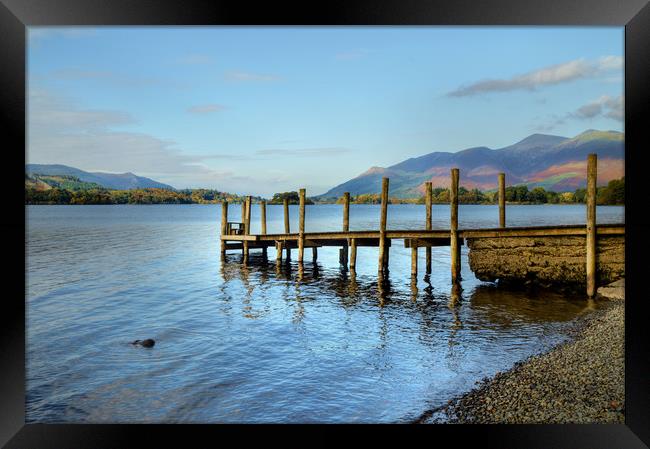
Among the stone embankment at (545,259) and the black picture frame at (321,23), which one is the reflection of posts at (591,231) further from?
the black picture frame at (321,23)

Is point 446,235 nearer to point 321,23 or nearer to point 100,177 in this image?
point 321,23

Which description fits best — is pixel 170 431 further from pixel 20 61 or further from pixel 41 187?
pixel 41 187

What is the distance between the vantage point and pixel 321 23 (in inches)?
188

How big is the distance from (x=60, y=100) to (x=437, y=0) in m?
77.5

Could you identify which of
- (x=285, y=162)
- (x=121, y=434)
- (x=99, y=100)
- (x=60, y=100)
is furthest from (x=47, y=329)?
(x=285, y=162)

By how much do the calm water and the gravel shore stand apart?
0.50 meters

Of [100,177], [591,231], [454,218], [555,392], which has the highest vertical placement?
[100,177]

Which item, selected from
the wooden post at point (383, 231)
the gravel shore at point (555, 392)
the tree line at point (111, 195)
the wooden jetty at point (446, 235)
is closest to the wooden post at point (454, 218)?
the wooden jetty at point (446, 235)

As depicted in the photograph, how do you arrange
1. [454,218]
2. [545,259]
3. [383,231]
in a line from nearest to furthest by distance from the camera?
1. [545,259]
2. [454,218]
3. [383,231]

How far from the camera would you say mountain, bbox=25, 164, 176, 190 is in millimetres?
80938

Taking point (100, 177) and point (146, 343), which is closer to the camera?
point (146, 343)

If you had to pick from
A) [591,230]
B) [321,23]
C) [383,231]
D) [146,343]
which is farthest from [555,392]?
[383,231]

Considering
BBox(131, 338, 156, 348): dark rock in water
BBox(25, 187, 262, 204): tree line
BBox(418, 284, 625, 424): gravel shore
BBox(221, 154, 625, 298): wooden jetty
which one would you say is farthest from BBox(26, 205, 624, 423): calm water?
BBox(25, 187, 262, 204): tree line

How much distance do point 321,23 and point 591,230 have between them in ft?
31.2
